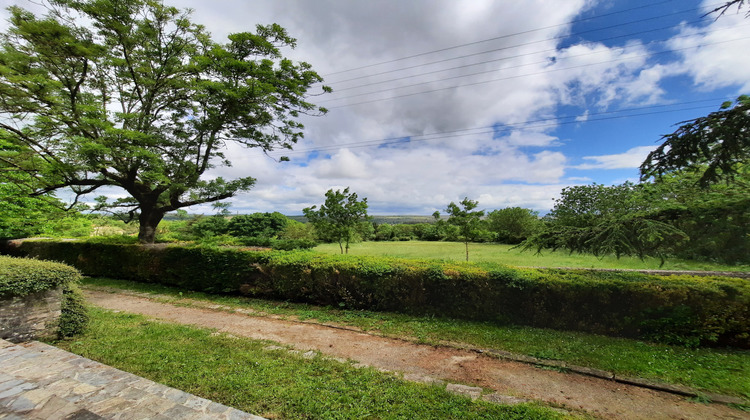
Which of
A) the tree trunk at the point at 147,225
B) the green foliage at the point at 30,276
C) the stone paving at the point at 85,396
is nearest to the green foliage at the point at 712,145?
the stone paving at the point at 85,396

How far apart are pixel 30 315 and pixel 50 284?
49cm

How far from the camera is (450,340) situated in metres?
4.91

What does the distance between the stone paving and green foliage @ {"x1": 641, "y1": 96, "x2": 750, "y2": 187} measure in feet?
19.5

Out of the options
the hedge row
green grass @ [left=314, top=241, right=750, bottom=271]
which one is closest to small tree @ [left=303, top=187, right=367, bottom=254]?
green grass @ [left=314, top=241, right=750, bottom=271]

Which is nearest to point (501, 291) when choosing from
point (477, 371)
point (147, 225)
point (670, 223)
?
point (477, 371)

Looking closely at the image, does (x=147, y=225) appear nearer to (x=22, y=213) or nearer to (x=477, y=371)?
(x=22, y=213)

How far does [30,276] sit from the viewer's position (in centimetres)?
432

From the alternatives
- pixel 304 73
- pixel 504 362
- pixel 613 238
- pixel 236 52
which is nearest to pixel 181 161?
pixel 236 52

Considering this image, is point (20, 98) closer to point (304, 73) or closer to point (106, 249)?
point (106, 249)

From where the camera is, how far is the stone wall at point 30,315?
4.13 m

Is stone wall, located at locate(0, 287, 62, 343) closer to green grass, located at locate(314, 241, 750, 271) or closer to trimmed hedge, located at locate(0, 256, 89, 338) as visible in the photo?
trimmed hedge, located at locate(0, 256, 89, 338)

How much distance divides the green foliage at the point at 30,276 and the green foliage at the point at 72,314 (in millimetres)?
230

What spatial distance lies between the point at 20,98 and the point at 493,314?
653 inches

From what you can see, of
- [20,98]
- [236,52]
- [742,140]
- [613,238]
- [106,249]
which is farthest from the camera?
[106,249]
